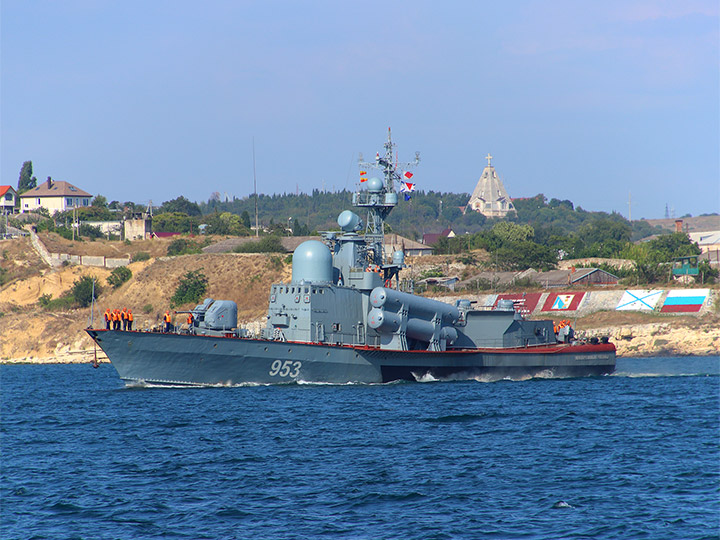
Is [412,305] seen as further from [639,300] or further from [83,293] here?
[83,293]

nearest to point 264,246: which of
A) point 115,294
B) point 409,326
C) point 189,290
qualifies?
point 189,290

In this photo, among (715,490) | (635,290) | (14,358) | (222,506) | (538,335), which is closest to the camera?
(222,506)

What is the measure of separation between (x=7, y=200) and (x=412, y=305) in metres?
134

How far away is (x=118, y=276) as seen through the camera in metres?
116

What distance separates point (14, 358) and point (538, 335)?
222 ft

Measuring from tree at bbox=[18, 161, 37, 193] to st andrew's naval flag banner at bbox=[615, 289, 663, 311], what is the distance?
138129 millimetres

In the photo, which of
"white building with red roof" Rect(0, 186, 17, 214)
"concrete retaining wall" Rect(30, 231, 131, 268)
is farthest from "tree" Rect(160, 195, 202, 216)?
"concrete retaining wall" Rect(30, 231, 131, 268)

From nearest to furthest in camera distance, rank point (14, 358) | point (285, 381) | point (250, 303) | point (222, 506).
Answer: point (222, 506), point (285, 381), point (14, 358), point (250, 303)

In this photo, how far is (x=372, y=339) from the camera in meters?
51.2

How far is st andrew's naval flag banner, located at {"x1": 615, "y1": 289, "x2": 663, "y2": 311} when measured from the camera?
293 feet

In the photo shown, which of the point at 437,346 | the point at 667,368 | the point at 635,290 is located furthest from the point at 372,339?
the point at 635,290

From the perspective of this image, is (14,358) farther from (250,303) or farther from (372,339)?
Answer: (372,339)

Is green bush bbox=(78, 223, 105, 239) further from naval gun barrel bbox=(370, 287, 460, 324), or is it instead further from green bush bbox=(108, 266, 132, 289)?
naval gun barrel bbox=(370, 287, 460, 324)

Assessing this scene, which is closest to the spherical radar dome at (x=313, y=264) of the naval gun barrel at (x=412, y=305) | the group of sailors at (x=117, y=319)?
the naval gun barrel at (x=412, y=305)
